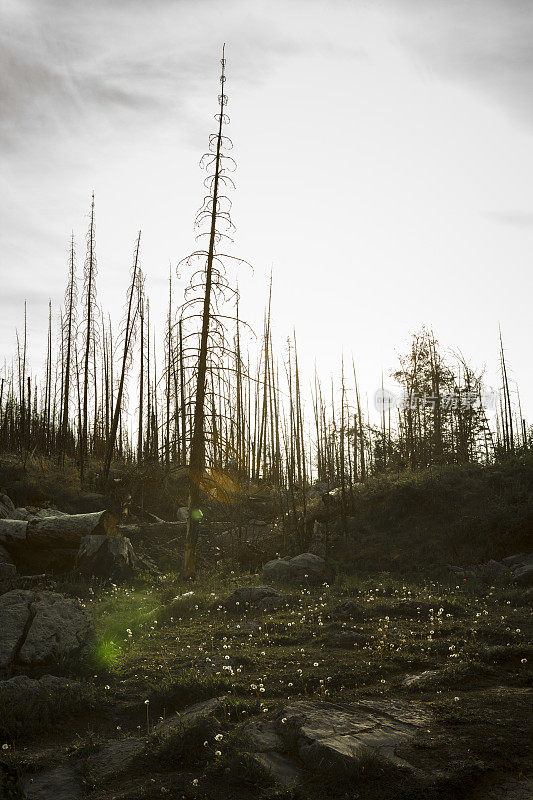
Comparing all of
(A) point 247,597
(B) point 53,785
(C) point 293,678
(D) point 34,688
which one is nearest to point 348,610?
(A) point 247,597

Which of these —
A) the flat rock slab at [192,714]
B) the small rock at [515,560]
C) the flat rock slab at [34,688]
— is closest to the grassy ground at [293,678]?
the flat rock slab at [192,714]

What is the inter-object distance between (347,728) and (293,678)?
1753mm

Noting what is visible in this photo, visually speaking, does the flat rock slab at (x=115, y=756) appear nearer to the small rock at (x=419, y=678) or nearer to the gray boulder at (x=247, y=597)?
the small rock at (x=419, y=678)

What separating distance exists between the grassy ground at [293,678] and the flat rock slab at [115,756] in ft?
0.39

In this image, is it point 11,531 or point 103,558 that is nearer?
point 11,531

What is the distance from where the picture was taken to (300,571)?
13.1 m

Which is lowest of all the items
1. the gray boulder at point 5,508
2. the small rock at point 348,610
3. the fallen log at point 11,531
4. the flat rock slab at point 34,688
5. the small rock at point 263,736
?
the small rock at point 263,736

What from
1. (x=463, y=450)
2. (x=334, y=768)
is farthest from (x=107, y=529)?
(x=463, y=450)

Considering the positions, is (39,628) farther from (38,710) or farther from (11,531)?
(11,531)

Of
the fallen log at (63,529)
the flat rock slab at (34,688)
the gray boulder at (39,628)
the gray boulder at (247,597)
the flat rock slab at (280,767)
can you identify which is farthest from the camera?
the fallen log at (63,529)

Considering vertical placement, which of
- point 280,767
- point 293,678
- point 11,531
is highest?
point 11,531

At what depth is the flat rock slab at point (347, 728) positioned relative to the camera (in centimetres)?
432

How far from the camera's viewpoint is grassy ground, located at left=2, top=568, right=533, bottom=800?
164 inches

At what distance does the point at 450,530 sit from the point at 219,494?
674 cm
